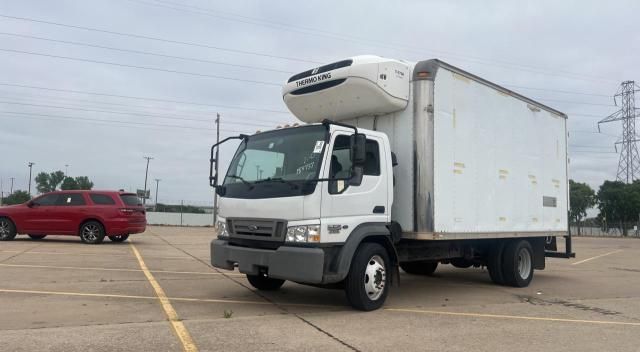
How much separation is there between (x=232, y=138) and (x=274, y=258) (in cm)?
220

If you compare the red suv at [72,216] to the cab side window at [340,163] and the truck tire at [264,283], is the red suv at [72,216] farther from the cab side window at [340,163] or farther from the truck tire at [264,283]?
the cab side window at [340,163]

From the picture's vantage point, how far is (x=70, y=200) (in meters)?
17.1

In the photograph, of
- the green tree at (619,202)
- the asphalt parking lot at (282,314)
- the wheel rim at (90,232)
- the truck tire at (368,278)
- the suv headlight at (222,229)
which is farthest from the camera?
the green tree at (619,202)

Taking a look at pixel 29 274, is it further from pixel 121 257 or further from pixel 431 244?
pixel 431 244

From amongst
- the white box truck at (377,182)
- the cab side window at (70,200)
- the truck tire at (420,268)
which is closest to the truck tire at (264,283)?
the white box truck at (377,182)

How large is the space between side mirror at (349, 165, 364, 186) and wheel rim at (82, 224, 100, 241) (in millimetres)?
12797

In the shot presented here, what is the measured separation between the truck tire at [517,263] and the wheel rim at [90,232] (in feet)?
41.9

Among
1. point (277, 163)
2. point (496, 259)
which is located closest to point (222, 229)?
point (277, 163)

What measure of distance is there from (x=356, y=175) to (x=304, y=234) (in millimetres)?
1035

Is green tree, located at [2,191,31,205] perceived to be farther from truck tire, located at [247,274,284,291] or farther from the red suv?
truck tire, located at [247,274,284,291]

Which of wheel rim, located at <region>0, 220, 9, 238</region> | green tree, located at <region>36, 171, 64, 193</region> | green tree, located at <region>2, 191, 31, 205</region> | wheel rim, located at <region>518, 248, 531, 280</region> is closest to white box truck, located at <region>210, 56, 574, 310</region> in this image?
wheel rim, located at <region>518, 248, 531, 280</region>

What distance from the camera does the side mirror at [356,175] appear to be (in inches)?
268

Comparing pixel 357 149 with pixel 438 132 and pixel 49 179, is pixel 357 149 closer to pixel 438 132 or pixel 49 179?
pixel 438 132

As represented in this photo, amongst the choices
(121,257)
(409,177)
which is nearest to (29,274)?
(121,257)
